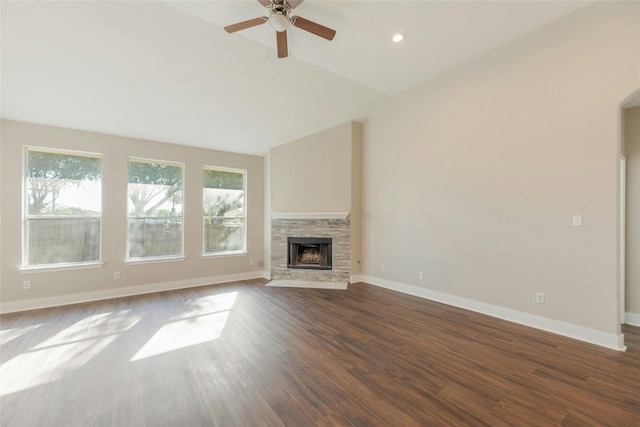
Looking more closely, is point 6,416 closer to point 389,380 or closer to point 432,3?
point 389,380

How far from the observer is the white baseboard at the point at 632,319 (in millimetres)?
2938

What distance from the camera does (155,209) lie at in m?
4.81

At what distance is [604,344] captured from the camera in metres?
2.43

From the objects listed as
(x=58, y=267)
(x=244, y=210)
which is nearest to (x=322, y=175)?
(x=244, y=210)

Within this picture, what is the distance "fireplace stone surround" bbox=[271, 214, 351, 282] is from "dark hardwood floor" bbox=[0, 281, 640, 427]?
5.00ft

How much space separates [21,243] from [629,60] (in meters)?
7.71

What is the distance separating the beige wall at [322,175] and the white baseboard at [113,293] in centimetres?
187

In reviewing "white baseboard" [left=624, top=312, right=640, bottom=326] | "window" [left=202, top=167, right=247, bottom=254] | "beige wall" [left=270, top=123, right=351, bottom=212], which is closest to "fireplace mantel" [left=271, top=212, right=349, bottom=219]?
"beige wall" [left=270, top=123, right=351, bottom=212]

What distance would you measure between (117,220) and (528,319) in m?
6.27

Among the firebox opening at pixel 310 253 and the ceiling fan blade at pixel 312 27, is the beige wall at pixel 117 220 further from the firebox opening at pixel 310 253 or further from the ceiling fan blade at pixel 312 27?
the ceiling fan blade at pixel 312 27

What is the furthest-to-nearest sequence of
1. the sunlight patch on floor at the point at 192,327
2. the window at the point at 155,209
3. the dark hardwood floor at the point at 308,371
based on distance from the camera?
the window at the point at 155,209
the sunlight patch on floor at the point at 192,327
the dark hardwood floor at the point at 308,371

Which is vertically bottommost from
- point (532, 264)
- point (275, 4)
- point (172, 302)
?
point (172, 302)

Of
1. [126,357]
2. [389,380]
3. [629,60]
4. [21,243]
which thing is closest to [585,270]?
[629,60]

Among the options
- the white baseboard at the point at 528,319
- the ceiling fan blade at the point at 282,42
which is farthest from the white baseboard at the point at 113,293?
the ceiling fan blade at the point at 282,42
